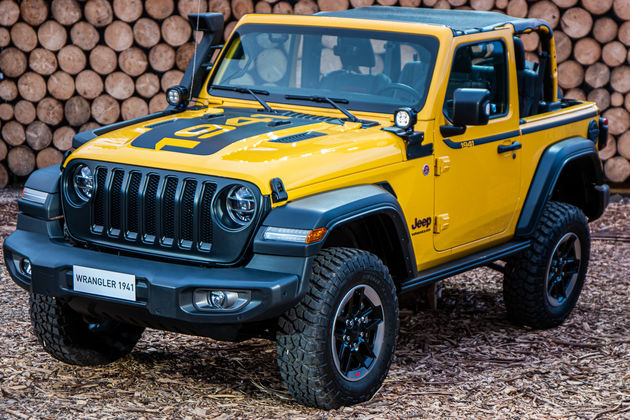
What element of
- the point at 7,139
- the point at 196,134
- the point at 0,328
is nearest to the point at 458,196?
the point at 196,134

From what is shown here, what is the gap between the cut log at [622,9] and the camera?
32.7 ft

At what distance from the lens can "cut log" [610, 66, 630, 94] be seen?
10148mm

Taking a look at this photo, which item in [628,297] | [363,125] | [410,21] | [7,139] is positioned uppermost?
[410,21]

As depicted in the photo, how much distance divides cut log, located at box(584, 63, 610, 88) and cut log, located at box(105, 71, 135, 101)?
469cm

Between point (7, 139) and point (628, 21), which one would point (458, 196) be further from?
point (7, 139)

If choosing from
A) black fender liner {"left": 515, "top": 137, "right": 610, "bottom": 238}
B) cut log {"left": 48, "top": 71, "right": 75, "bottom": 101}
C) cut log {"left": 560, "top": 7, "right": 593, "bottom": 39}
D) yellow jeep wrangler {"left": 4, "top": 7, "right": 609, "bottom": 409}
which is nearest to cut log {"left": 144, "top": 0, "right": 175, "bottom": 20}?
cut log {"left": 48, "top": 71, "right": 75, "bottom": 101}

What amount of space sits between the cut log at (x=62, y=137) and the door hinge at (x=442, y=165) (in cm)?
588

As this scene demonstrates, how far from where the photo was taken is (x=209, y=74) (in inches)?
234

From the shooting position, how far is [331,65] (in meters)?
5.60

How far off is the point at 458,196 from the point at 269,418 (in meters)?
1.66

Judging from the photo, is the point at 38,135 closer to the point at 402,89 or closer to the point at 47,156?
the point at 47,156

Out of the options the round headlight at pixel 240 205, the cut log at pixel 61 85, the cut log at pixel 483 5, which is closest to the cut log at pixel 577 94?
the cut log at pixel 483 5

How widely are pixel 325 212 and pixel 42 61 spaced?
6.49 metres

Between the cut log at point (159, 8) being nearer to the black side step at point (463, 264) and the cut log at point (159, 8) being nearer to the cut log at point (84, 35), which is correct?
the cut log at point (84, 35)
